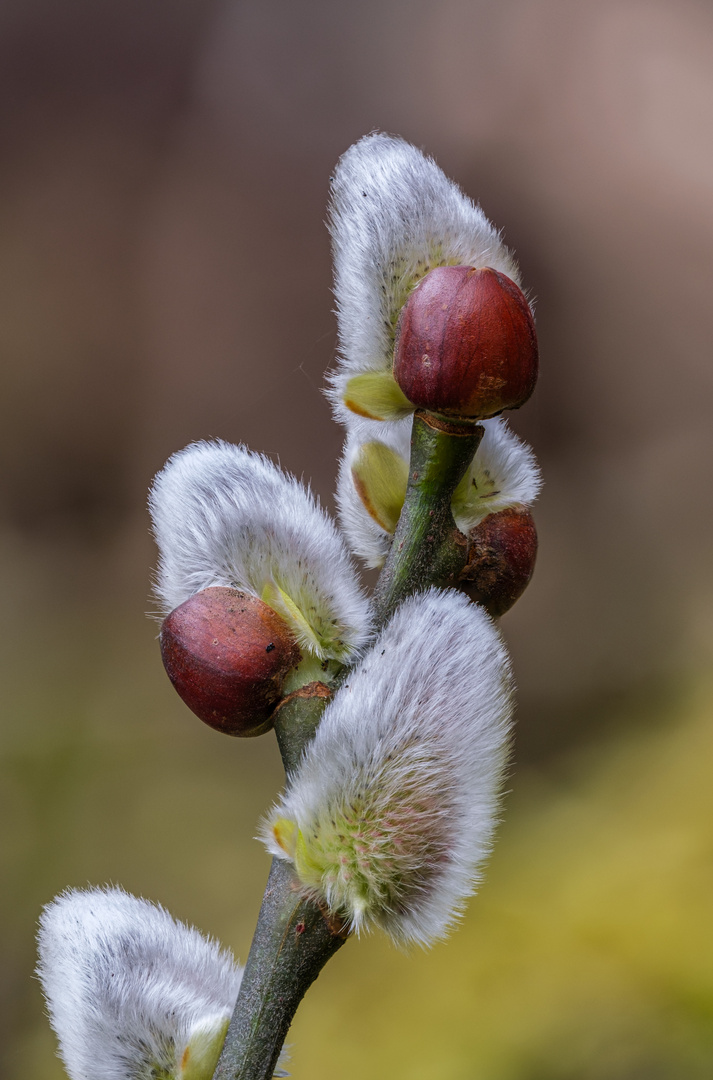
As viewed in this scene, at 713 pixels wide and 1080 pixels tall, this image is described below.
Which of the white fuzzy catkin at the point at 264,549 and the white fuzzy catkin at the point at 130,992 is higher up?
the white fuzzy catkin at the point at 264,549

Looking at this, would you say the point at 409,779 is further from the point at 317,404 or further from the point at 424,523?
the point at 317,404

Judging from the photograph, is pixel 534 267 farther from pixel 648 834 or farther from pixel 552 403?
pixel 648 834

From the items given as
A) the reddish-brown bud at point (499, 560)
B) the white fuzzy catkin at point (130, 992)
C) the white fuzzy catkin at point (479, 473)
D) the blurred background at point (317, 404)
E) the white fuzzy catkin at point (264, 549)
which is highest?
the blurred background at point (317, 404)

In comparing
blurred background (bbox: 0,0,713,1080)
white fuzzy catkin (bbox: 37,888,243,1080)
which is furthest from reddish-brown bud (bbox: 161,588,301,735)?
blurred background (bbox: 0,0,713,1080)

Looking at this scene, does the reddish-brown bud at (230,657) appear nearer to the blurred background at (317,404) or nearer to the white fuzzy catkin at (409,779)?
the white fuzzy catkin at (409,779)

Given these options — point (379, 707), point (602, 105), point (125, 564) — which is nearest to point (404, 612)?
point (379, 707)

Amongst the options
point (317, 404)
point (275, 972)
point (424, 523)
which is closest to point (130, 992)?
point (275, 972)

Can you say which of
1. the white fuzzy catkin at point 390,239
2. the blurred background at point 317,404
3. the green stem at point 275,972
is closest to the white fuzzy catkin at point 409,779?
the green stem at point 275,972
